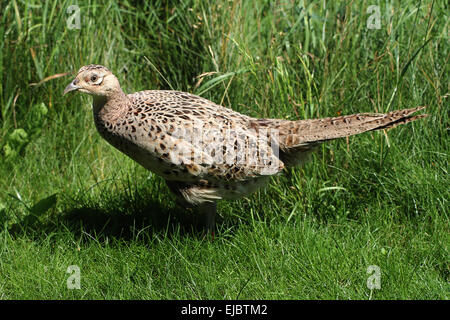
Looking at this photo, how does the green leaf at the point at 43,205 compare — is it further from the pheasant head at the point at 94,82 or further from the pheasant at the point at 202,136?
the pheasant head at the point at 94,82

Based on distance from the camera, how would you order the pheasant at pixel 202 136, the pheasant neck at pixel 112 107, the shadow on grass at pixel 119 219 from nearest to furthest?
1. the pheasant at pixel 202 136
2. the pheasant neck at pixel 112 107
3. the shadow on grass at pixel 119 219

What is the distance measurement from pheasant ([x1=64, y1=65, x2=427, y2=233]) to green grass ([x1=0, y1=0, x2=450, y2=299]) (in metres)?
0.29

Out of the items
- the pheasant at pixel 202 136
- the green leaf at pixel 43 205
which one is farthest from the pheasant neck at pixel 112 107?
the green leaf at pixel 43 205

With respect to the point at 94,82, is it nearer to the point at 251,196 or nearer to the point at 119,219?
the point at 119,219

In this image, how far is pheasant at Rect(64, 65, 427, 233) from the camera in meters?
3.94

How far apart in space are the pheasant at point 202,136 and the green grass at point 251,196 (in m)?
0.29

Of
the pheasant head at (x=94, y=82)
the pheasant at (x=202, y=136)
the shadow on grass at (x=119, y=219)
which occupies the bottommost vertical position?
the shadow on grass at (x=119, y=219)

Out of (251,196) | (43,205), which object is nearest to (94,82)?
(43,205)

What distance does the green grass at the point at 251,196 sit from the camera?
375 centimetres

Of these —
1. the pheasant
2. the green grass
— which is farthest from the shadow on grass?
the pheasant

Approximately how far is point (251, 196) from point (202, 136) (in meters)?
0.78

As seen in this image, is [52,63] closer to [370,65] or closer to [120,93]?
[120,93]

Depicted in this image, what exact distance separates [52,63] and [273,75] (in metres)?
1.96

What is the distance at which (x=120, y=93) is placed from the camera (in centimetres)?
410
